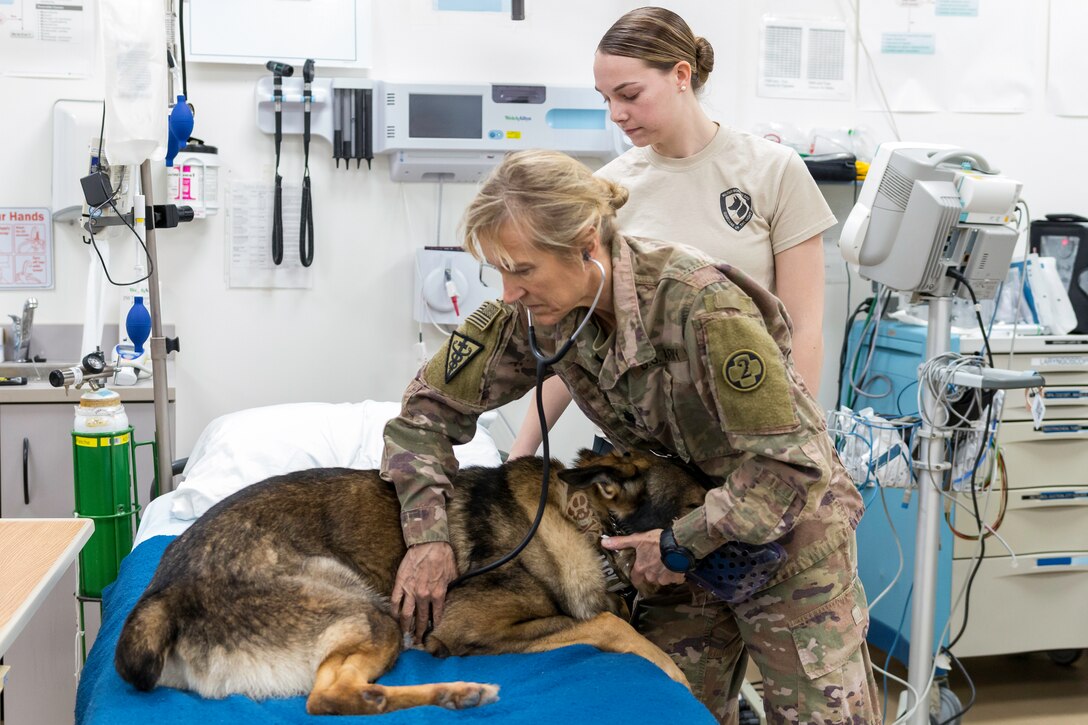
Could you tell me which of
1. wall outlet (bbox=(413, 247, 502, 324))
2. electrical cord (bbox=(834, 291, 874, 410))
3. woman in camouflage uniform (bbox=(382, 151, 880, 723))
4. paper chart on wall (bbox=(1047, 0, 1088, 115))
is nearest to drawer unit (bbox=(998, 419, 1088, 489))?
electrical cord (bbox=(834, 291, 874, 410))

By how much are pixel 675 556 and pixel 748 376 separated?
0.33m

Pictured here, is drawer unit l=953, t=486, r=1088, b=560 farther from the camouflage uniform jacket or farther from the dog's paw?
the dog's paw

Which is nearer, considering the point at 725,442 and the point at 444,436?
the point at 725,442

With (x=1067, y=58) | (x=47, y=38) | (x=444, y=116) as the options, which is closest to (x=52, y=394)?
(x=47, y=38)

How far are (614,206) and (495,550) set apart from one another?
68cm

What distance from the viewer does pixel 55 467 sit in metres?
3.15

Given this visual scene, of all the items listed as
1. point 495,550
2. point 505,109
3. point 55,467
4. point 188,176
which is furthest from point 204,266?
point 495,550

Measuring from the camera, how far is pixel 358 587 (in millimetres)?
1757

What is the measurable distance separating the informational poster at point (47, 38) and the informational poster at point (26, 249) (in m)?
0.50

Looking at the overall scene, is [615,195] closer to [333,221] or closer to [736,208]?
[736,208]

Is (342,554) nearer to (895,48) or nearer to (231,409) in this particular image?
(231,409)

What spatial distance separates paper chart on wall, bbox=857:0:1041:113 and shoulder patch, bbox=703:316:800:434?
286 cm

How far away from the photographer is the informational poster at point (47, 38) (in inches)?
136

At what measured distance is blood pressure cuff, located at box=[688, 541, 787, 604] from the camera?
5.46 feet
